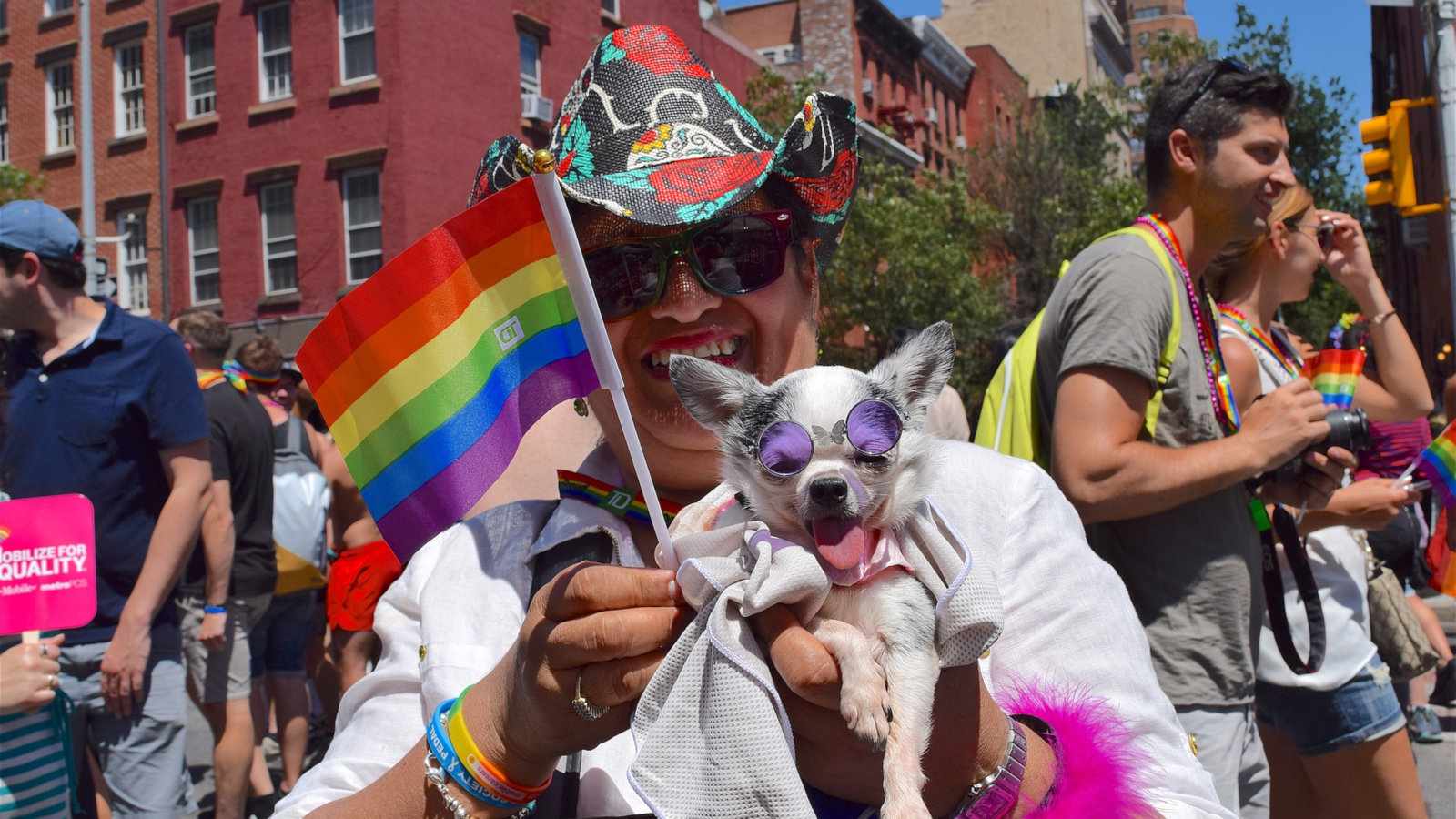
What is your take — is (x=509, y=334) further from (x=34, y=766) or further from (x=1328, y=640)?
(x=34, y=766)

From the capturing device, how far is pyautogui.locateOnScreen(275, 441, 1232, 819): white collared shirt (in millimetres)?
2012

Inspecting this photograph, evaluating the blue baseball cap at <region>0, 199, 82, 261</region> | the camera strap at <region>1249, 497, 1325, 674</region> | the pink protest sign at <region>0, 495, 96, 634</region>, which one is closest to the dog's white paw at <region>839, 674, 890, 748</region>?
the camera strap at <region>1249, 497, 1325, 674</region>

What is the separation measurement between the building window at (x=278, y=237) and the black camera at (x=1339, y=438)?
23961 millimetres

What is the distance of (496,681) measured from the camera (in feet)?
5.98

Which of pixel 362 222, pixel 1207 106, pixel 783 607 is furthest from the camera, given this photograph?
pixel 362 222

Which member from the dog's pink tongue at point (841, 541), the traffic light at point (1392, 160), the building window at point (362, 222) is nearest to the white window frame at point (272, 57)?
the building window at point (362, 222)

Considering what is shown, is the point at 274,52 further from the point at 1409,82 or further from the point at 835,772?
the point at 1409,82

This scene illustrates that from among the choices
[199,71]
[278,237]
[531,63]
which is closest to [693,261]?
[278,237]

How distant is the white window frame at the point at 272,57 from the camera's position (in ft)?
82.8

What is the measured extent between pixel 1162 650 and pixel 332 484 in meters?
5.93

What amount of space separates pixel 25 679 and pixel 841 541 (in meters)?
3.22

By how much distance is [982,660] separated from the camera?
206cm

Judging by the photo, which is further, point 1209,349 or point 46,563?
point 46,563

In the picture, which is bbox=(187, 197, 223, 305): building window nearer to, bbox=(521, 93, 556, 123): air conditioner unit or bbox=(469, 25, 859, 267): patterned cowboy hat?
bbox=(521, 93, 556, 123): air conditioner unit
